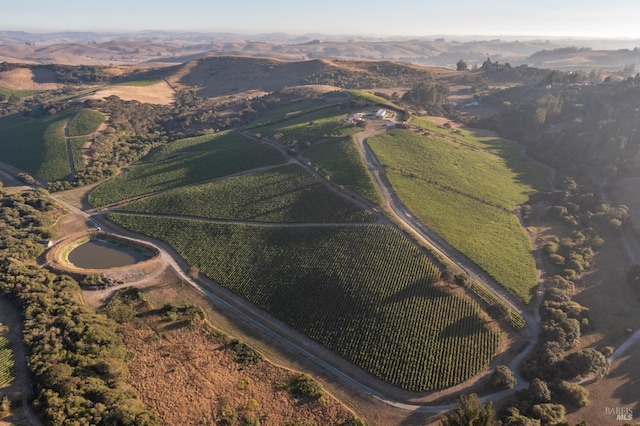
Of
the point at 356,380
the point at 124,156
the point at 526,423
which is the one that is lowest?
the point at 356,380

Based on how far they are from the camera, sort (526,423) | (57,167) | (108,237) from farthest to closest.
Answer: (57,167), (108,237), (526,423)

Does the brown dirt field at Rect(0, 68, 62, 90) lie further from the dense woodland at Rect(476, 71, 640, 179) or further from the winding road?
the dense woodland at Rect(476, 71, 640, 179)

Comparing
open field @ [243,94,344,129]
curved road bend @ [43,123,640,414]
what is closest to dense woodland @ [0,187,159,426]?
curved road bend @ [43,123,640,414]

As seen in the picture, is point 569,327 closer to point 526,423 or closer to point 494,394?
point 494,394

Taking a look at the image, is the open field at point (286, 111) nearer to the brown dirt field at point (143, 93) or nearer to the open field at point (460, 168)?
the open field at point (460, 168)

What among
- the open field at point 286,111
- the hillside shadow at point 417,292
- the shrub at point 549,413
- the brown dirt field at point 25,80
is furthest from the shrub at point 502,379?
the brown dirt field at point 25,80

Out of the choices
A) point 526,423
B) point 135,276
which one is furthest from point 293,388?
point 135,276

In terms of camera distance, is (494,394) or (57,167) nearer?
(494,394)
